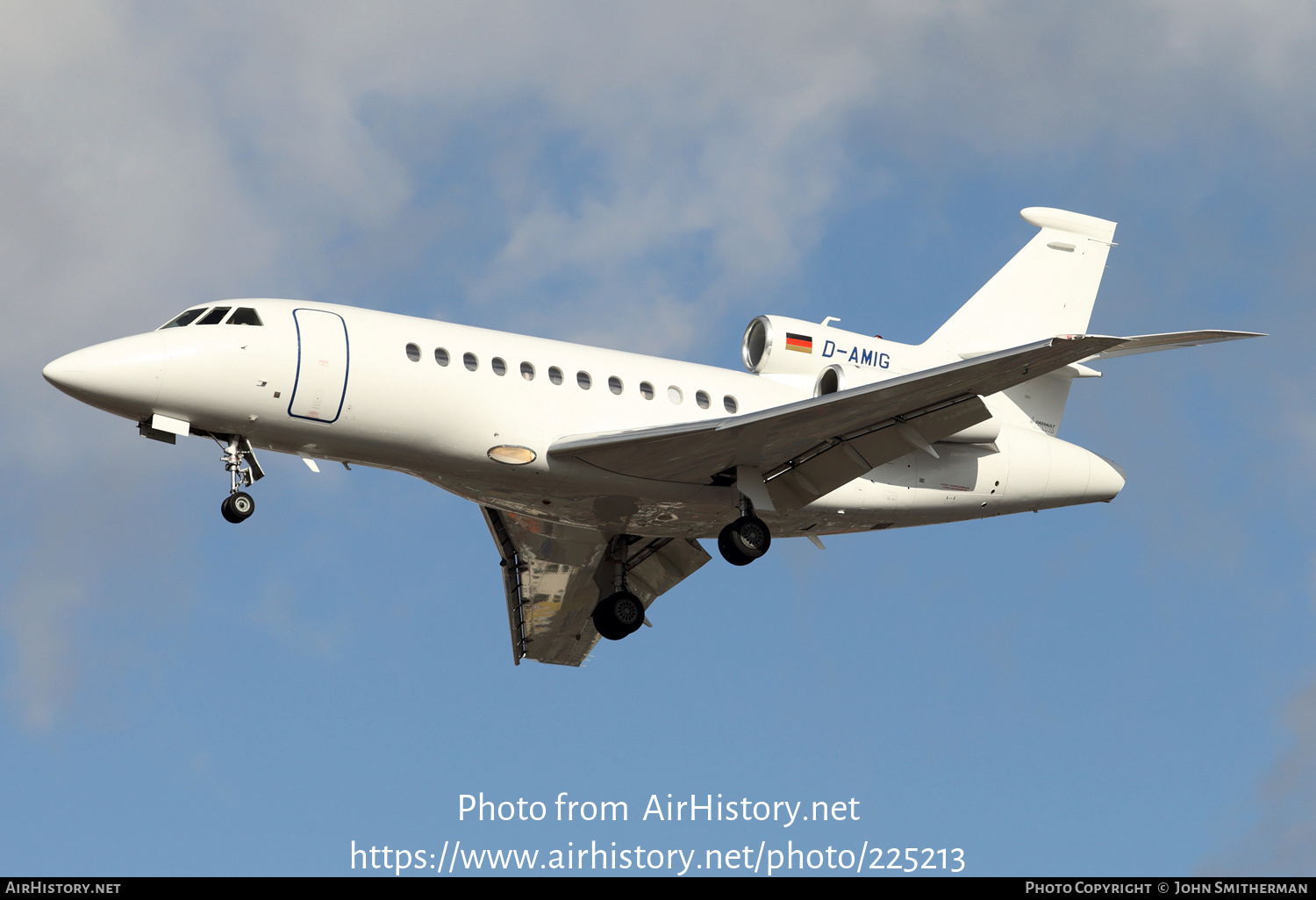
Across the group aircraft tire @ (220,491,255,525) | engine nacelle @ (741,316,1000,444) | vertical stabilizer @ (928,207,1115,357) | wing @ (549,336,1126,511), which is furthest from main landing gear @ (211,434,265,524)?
vertical stabilizer @ (928,207,1115,357)

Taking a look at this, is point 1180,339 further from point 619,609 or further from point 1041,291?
point 619,609

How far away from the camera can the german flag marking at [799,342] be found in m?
21.8

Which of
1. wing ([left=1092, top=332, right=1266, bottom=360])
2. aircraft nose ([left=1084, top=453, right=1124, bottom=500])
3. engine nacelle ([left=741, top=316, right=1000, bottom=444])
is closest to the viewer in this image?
wing ([left=1092, top=332, right=1266, bottom=360])

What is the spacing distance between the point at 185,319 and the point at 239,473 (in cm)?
204

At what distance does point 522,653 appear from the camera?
25422mm

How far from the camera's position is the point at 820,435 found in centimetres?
1973

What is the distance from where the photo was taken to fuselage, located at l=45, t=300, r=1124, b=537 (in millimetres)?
18234

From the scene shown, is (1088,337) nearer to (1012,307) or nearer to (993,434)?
(993,434)

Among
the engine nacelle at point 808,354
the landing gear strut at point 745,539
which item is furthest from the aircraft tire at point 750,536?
the engine nacelle at point 808,354

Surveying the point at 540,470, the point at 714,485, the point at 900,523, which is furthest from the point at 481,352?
the point at 900,523

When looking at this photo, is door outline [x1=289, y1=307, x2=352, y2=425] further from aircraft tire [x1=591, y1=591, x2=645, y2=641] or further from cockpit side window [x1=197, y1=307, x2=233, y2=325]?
aircraft tire [x1=591, y1=591, x2=645, y2=641]

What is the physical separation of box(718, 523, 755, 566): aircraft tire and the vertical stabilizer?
5.22 metres

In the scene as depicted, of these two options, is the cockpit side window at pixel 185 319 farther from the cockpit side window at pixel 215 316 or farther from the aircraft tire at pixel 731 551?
the aircraft tire at pixel 731 551

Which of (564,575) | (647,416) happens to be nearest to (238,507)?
(647,416)
